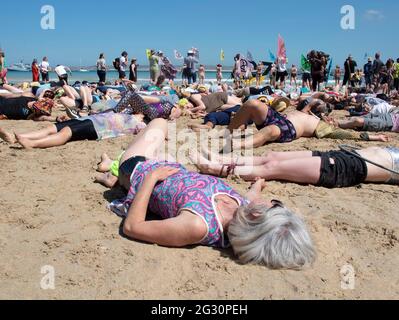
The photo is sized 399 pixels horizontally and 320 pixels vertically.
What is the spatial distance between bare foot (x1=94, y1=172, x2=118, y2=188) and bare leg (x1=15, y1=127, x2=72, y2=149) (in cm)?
138

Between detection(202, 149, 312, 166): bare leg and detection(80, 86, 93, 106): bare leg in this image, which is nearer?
detection(202, 149, 312, 166): bare leg

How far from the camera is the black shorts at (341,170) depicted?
11.3 feet

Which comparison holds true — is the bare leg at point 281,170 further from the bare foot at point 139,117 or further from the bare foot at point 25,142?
the bare foot at point 139,117

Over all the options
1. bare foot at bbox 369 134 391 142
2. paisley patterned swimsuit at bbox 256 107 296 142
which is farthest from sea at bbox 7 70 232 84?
paisley patterned swimsuit at bbox 256 107 296 142

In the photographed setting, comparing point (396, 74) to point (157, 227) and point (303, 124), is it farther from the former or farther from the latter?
point (157, 227)

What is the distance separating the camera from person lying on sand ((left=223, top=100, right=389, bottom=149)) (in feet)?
15.7

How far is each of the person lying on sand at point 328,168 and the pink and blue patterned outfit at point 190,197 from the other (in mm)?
1083

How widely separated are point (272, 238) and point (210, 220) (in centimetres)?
40

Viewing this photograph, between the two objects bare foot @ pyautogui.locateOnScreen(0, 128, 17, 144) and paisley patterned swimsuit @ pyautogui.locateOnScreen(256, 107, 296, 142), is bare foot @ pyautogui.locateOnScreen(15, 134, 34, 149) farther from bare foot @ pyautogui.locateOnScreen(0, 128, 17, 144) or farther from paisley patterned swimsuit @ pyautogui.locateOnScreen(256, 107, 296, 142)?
paisley patterned swimsuit @ pyautogui.locateOnScreen(256, 107, 296, 142)

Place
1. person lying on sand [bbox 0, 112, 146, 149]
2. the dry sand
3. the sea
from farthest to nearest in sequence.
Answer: the sea → person lying on sand [bbox 0, 112, 146, 149] → the dry sand

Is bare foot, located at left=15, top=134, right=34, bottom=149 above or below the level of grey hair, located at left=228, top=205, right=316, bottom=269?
above

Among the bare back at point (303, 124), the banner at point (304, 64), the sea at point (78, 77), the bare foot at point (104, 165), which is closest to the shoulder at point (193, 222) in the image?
the bare foot at point (104, 165)

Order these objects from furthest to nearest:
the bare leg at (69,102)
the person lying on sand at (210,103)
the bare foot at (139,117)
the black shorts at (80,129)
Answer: the person lying on sand at (210,103) → the bare leg at (69,102) → the bare foot at (139,117) → the black shorts at (80,129)

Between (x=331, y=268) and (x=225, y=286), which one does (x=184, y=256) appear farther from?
(x=331, y=268)
